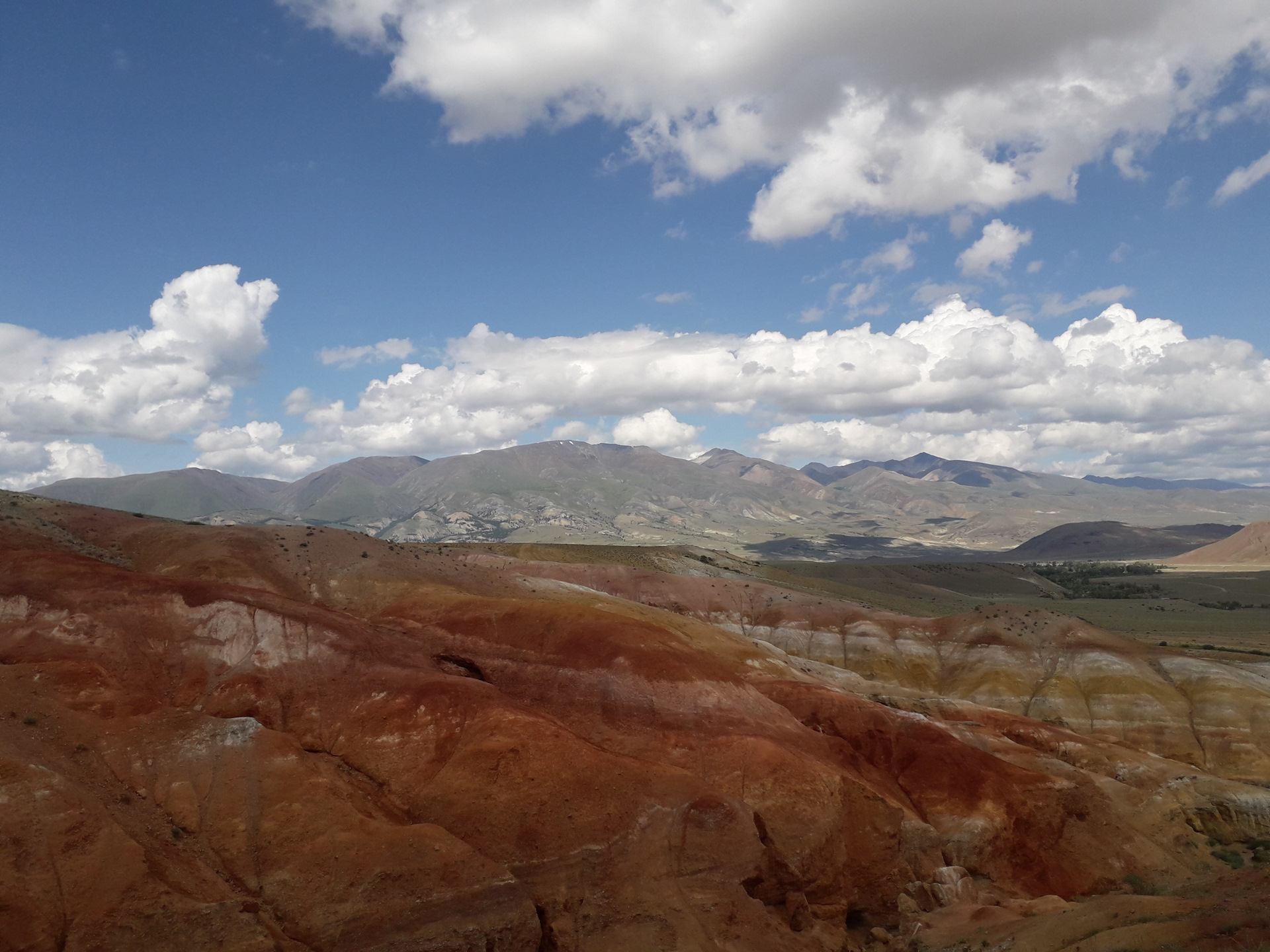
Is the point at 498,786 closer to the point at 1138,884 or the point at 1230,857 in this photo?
the point at 1138,884

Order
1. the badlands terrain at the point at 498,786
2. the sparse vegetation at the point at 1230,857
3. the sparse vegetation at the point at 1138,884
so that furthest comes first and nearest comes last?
the sparse vegetation at the point at 1230,857 → the sparse vegetation at the point at 1138,884 → the badlands terrain at the point at 498,786

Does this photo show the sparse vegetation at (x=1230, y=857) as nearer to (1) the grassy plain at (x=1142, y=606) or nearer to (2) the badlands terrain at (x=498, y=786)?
(2) the badlands terrain at (x=498, y=786)

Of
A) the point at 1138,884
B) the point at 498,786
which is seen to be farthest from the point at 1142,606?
the point at 498,786

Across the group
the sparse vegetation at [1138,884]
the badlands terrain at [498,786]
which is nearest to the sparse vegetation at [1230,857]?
the badlands terrain at [498,786]

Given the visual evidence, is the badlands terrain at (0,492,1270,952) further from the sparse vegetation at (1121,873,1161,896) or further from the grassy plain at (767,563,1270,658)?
the grassy plain at (767,563,1270,658)

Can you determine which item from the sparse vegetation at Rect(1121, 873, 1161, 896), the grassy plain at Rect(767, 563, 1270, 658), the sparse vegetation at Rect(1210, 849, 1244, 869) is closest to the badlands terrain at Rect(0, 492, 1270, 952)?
the sparse vegetation at Rect(1210, 849, 1244, 869)

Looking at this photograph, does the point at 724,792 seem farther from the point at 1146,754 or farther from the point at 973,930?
the point at 1146,754

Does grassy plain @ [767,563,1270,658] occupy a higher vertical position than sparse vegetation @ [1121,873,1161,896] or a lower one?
lower

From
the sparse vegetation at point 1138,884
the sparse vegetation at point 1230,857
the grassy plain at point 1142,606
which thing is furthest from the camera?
the grassy plain at point 1142,606
